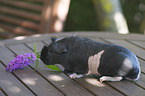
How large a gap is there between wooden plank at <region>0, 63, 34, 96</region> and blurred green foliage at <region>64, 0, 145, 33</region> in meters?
3.55

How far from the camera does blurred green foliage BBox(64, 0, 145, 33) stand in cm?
498

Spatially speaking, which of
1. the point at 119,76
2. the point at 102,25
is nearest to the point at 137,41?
the point at 119,76

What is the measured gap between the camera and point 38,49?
7.53 ft

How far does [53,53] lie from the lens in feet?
5.76

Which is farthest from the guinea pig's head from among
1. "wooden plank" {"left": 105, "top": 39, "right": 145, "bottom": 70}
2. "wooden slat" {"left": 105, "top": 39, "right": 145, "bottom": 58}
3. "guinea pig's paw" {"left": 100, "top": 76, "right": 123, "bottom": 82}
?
Result: "wooden slat" {"left": 105, "top": 39, "right": 145, "bottom": 58}

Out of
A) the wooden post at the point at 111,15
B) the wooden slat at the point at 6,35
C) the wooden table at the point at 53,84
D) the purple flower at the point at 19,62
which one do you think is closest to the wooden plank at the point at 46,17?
the wooden slat at the point at 6,35

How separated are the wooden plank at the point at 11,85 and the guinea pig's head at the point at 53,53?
29 cm

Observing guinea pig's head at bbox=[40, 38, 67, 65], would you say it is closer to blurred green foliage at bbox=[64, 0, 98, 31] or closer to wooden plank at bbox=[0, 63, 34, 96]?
wooden plank at bbox=[0, 63, 34, 96]

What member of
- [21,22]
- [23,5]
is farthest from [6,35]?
[23,5]

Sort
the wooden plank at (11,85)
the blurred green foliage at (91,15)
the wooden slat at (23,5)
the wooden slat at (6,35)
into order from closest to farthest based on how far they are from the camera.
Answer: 1. the wooden plank at (11,85)
2. the wooden slat at (23,5)
3. the wooden slat at (6,35)
4. the blurred green foliage at (91,15)

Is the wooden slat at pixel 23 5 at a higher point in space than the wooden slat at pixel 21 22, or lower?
higher

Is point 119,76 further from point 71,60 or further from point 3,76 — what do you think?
point 3,76

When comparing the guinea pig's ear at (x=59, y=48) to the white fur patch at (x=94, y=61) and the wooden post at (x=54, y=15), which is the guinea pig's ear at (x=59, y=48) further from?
the wooden post at (x=54, y=15)

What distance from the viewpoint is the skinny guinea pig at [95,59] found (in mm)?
1624
